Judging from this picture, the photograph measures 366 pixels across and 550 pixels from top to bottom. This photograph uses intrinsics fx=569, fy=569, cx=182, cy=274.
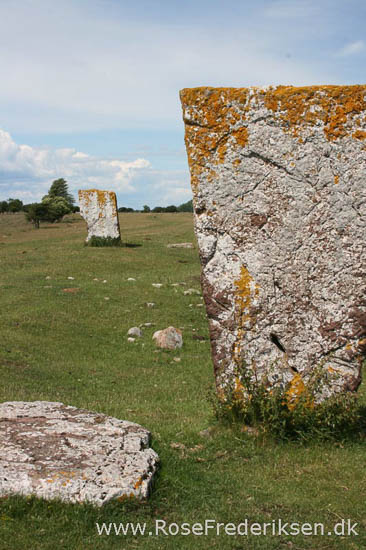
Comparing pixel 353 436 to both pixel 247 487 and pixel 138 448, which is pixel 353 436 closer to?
pixel 247 487

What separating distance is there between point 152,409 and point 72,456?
3.66 m

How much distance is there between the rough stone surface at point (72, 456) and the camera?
543 centimetres

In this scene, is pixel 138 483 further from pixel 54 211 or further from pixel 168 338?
pixel 54 211

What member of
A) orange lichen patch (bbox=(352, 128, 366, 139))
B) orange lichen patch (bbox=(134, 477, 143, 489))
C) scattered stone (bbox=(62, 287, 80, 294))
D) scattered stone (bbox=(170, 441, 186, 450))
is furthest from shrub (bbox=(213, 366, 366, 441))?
scattered stone (bbox=(62, 287, 80, 294))

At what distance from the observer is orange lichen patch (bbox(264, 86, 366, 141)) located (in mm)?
6945

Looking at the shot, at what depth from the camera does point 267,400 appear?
7.22m

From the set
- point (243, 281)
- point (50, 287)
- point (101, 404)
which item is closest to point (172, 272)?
point (50, 287)

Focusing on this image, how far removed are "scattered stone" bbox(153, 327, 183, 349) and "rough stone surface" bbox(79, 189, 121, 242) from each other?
1480 cm

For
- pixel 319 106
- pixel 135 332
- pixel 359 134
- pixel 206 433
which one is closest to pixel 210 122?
pixel 319 106

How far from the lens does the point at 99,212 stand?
28.5 meters

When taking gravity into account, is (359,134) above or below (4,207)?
below

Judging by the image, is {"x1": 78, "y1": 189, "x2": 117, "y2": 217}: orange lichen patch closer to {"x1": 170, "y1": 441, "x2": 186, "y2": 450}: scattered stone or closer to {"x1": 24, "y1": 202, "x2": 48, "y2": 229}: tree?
{"x1": 170, "y1": 441, "x2": 186, "y2": 450}: scattered stone

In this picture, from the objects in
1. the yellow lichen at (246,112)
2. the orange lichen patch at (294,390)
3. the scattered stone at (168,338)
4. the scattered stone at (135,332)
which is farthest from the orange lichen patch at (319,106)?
the scattered stone at (135,332)

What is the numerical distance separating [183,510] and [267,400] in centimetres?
206
